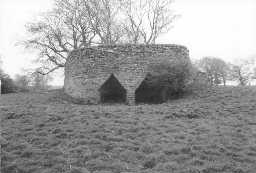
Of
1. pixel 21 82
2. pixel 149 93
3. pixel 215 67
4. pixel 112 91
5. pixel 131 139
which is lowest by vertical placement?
pixel 131 139

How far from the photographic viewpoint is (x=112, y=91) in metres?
15.7

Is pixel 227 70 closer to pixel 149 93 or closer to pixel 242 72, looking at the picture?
pixel 242 72

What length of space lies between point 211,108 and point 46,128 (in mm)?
6386

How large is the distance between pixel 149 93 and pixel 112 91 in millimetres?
1925

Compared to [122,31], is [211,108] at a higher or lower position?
lower

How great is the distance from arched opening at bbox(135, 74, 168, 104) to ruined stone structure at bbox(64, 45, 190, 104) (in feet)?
1.57

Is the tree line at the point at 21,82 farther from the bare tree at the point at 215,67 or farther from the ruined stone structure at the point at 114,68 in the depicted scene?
the bare tree at the point at 215,67

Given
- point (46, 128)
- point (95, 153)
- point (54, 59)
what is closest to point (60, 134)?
point (46, 128)

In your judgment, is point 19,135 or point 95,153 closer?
point 95,153

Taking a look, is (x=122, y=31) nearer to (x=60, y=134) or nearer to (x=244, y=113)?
(x=244, y=113)

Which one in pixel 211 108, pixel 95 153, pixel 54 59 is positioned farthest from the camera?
pixel 54 59

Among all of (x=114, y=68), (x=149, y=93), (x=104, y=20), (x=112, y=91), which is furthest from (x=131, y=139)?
(x=104, y=20)

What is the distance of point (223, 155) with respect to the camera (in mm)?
7020

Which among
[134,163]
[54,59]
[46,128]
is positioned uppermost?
[54,59]
